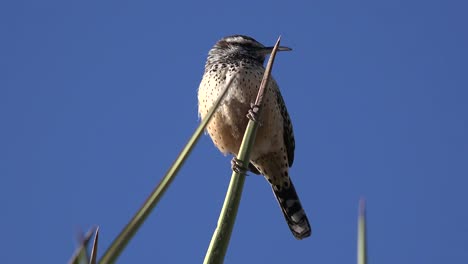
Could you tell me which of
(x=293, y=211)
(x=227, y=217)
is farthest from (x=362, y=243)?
(x=293, y=211)

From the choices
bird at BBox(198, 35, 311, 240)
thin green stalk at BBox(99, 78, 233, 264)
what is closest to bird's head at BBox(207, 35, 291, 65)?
bird at BBox(198, 35, 311, 240)

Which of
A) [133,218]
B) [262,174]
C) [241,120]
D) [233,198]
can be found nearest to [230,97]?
[241,120]

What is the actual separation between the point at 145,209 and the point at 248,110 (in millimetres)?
3413

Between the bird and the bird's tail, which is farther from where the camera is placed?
the bird's tail

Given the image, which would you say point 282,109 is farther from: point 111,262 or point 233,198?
point 111,262

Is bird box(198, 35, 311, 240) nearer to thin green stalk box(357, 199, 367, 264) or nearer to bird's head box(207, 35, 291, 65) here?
bird's head box(207, 35, 291, 65)

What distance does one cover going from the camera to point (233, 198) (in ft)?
3.94

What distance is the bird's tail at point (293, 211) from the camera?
5.04 meters

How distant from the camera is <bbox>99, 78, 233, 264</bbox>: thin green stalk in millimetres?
847

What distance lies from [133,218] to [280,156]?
4.07m

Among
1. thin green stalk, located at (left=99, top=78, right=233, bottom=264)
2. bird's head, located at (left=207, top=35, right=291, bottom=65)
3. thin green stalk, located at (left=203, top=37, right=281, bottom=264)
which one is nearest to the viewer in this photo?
thin green stalk, located at (left=99, top=78, right=233, bottom=264)

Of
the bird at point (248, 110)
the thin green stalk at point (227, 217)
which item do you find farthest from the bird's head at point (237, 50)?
the thin green stalk at point (227, 217)

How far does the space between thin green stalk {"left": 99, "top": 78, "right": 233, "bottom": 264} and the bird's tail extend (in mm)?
4093

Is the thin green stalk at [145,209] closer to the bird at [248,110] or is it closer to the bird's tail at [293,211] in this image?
the bird at [248,110]
